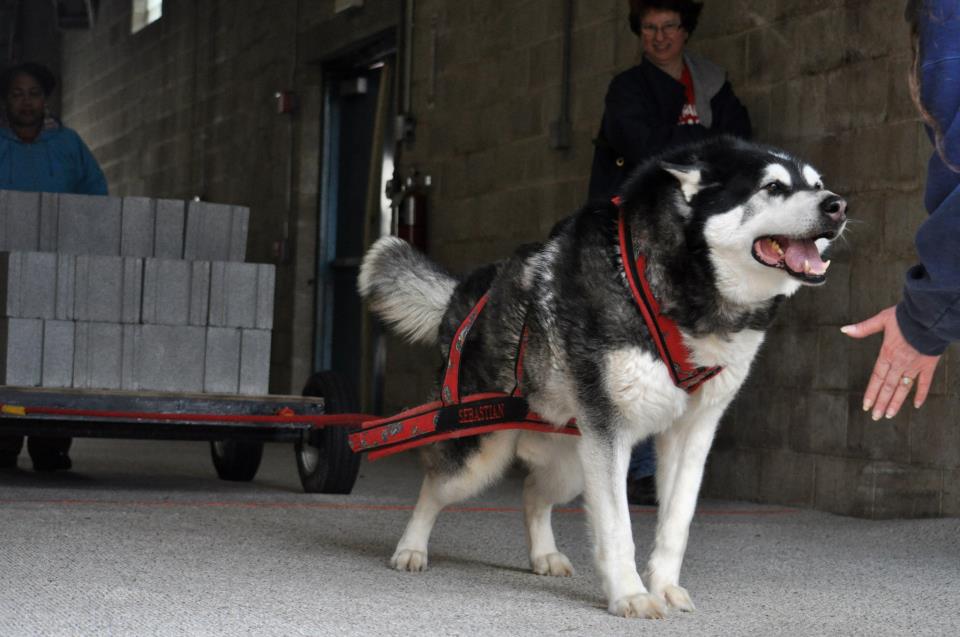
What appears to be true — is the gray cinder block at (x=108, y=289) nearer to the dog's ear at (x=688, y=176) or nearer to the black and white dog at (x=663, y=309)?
the black and white dog at (x=663, y=309)

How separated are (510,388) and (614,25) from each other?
3700 millimetres

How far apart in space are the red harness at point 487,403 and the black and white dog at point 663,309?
2 cm

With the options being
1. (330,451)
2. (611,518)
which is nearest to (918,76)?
(611,518)

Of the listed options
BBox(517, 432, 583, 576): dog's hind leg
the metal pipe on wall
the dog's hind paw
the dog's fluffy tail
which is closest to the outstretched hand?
the dog's hind paw

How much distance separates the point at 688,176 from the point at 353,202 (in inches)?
288

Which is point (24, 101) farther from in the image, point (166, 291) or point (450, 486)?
point (450, 486)

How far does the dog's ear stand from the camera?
311cm

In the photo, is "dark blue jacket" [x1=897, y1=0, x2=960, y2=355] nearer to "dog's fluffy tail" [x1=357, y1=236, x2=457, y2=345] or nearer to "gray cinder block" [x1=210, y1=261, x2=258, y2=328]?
"dog's fluffy tail" [x1=357, y1=236, x2=457, y2=345]

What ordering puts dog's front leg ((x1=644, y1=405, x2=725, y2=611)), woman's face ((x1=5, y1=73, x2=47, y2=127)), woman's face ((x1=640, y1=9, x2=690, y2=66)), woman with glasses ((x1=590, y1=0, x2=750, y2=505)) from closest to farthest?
dog's front leg ((x1=644, y1=405, x2=725, y2=611))
woman with glasses ((x1=590, y1=0, x2=750, y2=505))
woman's face ((x1=640, y1=9, x2=690, y2=66))
woman's face ((x1=5, y1=73, x2=47, y2=127))

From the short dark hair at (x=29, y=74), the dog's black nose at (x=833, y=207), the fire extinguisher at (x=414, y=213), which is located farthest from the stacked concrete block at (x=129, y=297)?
the dog's black nose at (x=833, y=207)

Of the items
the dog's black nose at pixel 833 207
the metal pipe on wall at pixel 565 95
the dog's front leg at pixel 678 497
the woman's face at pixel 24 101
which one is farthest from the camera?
the metal pipe on wall at pixel 565 95

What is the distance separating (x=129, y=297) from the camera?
5.55 metres

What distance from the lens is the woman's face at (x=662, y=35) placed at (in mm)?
5410

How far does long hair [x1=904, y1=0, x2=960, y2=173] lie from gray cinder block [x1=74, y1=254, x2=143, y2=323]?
4.42 meters
